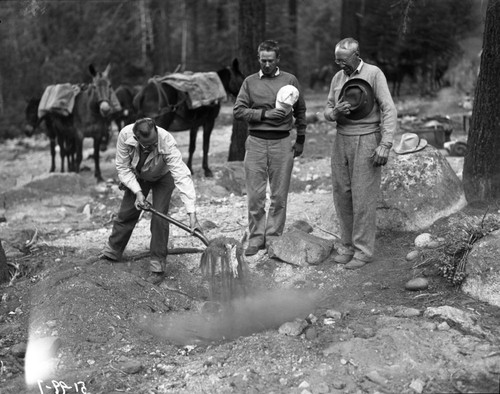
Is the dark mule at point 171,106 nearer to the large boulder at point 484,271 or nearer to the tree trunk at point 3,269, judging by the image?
the tree trunk at point 3,269

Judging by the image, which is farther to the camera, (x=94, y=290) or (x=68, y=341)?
(x=94, y=290)

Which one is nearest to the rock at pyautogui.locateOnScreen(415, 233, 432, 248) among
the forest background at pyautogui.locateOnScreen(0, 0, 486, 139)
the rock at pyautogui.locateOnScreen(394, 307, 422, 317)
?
the rock at pyautogui.locateOnScreen(394, 307, 422, 317)

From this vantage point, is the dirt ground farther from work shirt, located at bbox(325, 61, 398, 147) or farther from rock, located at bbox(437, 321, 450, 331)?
work shirt, located at bbox(325, 61, 398, 147)

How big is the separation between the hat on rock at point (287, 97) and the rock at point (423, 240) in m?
1.79

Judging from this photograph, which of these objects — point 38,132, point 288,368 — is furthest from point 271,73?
point 38,132

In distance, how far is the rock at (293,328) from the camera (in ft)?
16.6

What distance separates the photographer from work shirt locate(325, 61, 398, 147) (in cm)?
584

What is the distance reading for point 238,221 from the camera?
27.2 feet

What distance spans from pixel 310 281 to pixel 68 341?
2224mm

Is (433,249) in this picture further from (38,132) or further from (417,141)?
(38,132)

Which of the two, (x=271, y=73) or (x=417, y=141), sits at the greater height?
(x=271, y=73)

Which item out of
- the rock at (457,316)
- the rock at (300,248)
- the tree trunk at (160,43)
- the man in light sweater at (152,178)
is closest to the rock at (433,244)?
the rock at (300,248)

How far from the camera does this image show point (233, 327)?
5.61 meters

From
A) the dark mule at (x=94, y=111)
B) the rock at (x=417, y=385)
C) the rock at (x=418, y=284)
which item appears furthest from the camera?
the dark mule at (x=94, y=111)
